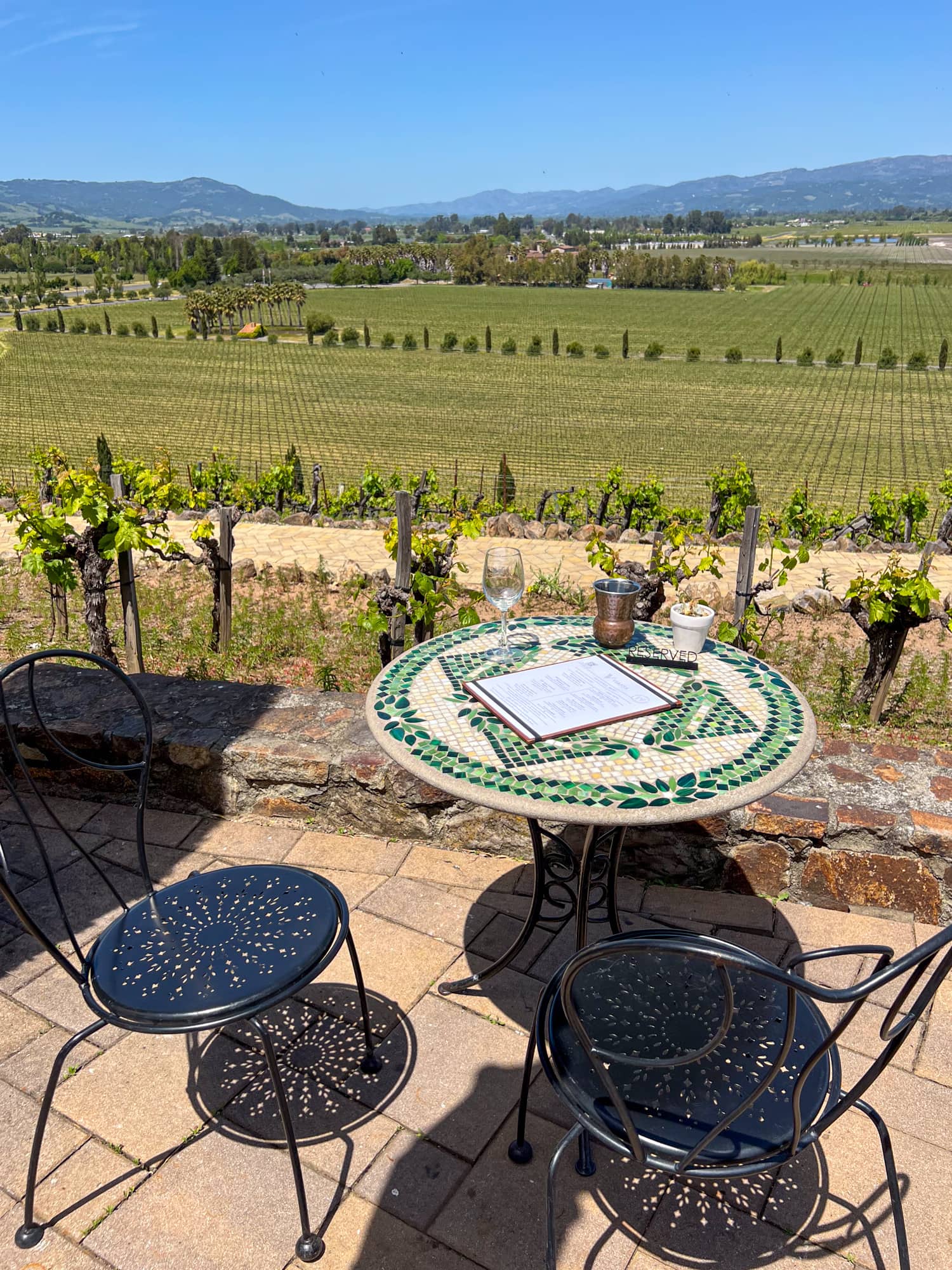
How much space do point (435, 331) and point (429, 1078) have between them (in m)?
55.1

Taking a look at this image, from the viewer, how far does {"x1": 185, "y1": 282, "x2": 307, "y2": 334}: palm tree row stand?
1970 inches

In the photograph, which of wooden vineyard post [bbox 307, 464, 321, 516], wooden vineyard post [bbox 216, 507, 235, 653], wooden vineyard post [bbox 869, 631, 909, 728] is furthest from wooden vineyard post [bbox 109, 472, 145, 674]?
wooden vineyard post [bbox 307, 464, 321, 516]

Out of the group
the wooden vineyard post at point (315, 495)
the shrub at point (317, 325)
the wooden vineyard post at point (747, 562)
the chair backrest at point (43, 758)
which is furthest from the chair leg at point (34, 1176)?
the shrub at point (317, 325)

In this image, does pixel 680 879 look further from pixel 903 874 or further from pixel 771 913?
pixel 903 874

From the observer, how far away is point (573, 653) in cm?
244

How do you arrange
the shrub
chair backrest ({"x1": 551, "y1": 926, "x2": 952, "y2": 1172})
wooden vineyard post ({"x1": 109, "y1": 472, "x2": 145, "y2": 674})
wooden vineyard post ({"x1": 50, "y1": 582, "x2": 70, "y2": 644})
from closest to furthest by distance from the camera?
1. chair backrest ({"x1": 551, "y1": 926, "x2": 952, "y2": 1172})
2. wooden vineyard post ({"x1": 109, "y1": 472, "x2": 145, "y2": 674})
3. wooden vineyard post ({"x1": 50, "y1": 582, "x2": 70, "y2": 644})
4. the shrub

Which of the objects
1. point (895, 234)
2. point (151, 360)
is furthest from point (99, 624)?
point (895, 234)

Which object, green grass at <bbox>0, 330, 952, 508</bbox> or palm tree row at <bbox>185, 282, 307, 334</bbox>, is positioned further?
palm tree row at <bbox>185, 282, 307, 334</bbox>

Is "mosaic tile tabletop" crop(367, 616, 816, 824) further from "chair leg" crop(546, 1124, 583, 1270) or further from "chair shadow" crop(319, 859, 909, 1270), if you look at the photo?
"chair shadow" crop(319, 859, 909, 1270)

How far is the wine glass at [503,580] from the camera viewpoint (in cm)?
239

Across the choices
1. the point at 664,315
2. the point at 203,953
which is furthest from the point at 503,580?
the point at 664,315

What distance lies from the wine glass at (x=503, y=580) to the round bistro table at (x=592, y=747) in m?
0.06

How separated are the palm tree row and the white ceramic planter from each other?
53405 mm

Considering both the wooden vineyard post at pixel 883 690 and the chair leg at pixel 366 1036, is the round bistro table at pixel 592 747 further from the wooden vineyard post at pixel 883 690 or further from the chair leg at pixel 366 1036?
the wooden vineyard post at pixel 883 690
